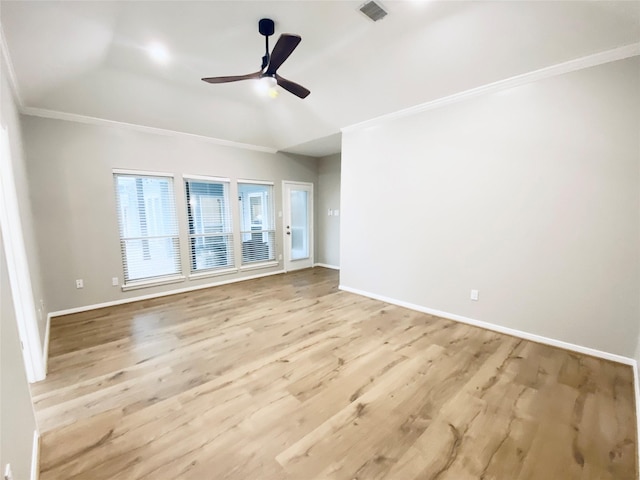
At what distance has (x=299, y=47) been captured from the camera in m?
2.79

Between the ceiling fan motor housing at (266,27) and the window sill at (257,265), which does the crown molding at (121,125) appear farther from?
the ceiling fan motor housing at (266,27)

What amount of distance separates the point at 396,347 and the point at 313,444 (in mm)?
1402

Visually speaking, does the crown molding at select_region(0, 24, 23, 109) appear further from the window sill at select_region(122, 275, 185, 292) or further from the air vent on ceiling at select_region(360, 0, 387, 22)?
the air vent on ceiling at select_region(360, 0, 387, 22)

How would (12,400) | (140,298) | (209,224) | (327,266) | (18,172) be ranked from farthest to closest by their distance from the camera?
1. (327,266)
2. (209,224)
3. (140,298)
4. (18,172)
5. (12,400)

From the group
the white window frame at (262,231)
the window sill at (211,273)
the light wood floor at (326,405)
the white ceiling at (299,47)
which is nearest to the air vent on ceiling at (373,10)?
the white ceiling at (299,47)

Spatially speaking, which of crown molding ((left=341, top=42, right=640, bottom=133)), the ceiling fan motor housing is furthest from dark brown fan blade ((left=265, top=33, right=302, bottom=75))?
crown molding ((left=341, top=42, right=640, bottom=133))

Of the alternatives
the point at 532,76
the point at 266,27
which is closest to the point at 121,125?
the point at 266,27

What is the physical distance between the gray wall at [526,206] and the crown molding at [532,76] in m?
0.05

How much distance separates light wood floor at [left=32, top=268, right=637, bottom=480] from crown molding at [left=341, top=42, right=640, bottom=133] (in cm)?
269

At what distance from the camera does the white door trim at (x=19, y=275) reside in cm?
208

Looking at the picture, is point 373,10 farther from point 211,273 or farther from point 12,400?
point 211,273

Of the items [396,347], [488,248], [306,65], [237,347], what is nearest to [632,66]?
[488,248]

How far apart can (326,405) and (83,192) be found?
4203 millimetres

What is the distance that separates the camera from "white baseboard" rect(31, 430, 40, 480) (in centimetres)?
136
